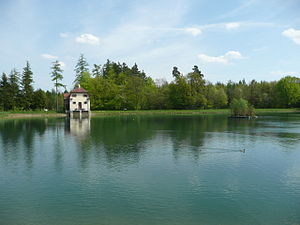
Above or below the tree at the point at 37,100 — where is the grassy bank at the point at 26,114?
below

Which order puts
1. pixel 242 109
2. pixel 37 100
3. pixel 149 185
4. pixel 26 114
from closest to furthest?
pixel 149 185 → pixel 242 109 → pixel 26 114 → pixel 37 100

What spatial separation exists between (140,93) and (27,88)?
38726mm

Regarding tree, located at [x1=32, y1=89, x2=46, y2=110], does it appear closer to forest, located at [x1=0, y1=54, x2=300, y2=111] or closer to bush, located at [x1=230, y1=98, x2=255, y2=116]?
forest, located at [x1=0, y1=54, x2=300, y2=111]

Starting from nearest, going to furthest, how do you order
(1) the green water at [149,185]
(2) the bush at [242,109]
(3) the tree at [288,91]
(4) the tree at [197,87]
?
1. (1) the green water at [149,185]
2. (2) the bush at [242,109]
3. (4) the tree at [197,87]
4. (3) the tree at [288,91]

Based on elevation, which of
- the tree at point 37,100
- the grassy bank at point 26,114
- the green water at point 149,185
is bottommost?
the green water at point 149,185

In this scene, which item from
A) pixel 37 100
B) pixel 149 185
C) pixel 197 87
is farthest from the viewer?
pixel 197 87

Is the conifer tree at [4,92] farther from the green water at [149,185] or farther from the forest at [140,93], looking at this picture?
the green water at [149,185]

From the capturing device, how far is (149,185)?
634 inches

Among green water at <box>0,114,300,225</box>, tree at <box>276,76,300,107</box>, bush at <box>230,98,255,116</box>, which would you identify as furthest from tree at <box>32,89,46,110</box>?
tree at <box>276,76,300,107</box>

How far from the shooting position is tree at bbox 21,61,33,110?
91.4 m

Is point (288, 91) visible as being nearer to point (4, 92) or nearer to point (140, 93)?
point (140, 93)

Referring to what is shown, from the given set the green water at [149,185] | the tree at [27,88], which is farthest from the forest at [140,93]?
the green water at [149,185]

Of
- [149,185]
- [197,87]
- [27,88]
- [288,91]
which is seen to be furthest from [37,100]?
[288,91]

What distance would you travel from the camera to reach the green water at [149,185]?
12.1m
